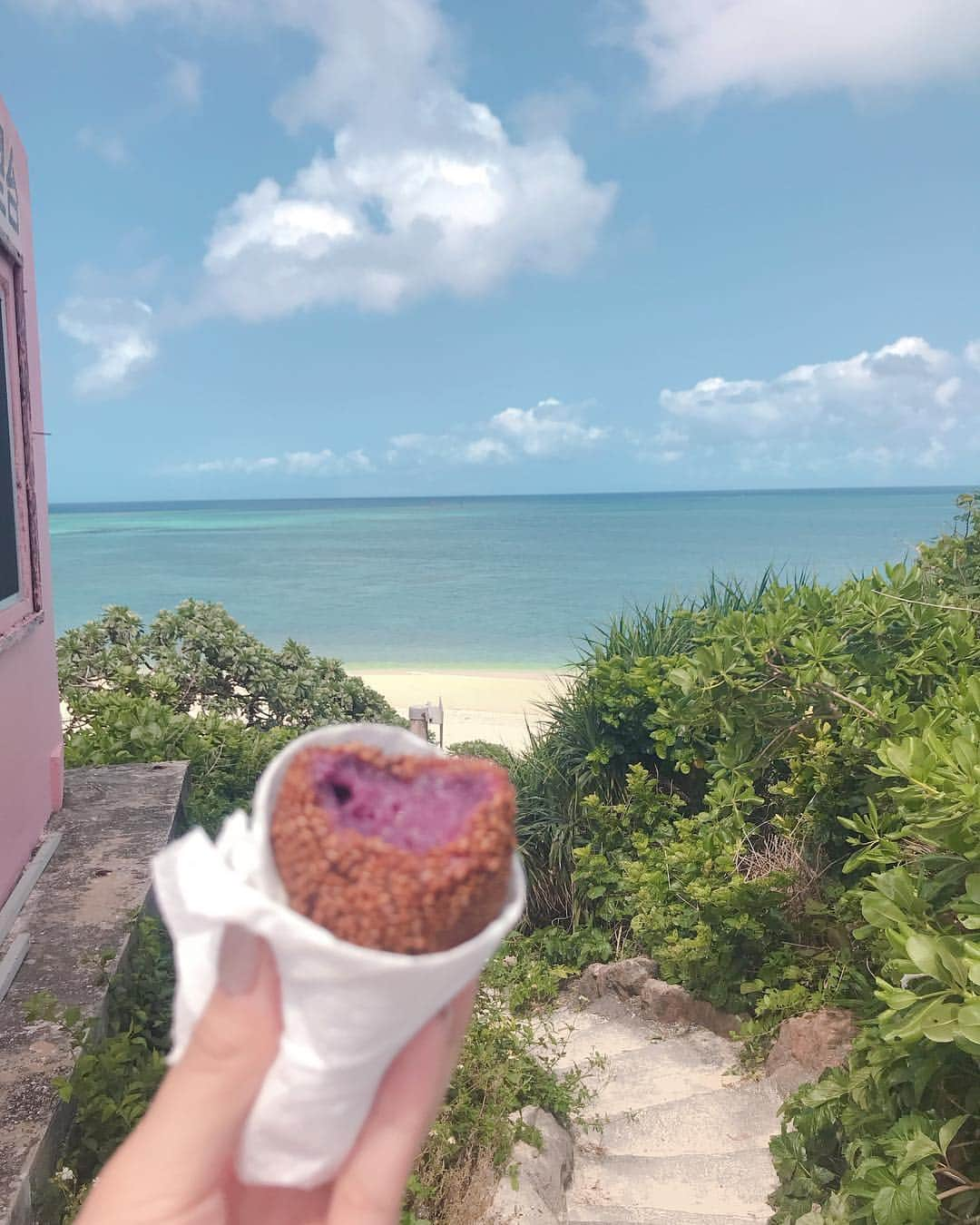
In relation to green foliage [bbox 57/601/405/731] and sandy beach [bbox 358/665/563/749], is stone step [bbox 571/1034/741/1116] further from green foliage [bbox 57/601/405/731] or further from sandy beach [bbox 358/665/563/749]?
sandy beach [bbox 358/665/563/749]

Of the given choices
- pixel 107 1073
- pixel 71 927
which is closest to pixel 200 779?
pixel 71 927

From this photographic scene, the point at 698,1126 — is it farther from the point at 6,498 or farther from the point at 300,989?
the point at 6,498

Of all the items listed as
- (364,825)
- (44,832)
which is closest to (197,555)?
(44,832)

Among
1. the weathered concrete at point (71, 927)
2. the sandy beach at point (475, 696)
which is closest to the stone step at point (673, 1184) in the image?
the weathered concrete at point (71, 927)

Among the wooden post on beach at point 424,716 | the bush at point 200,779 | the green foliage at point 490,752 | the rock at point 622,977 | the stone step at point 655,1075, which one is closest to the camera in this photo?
the bush at point 200,779

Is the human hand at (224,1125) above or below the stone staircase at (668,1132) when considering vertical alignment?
above

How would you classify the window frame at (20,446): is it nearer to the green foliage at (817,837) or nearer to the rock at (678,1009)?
the green foliage at (817,837)

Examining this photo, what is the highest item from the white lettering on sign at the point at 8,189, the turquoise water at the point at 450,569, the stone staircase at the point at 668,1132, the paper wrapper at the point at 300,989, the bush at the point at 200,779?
the white lettering on sign at the point at 8,189
